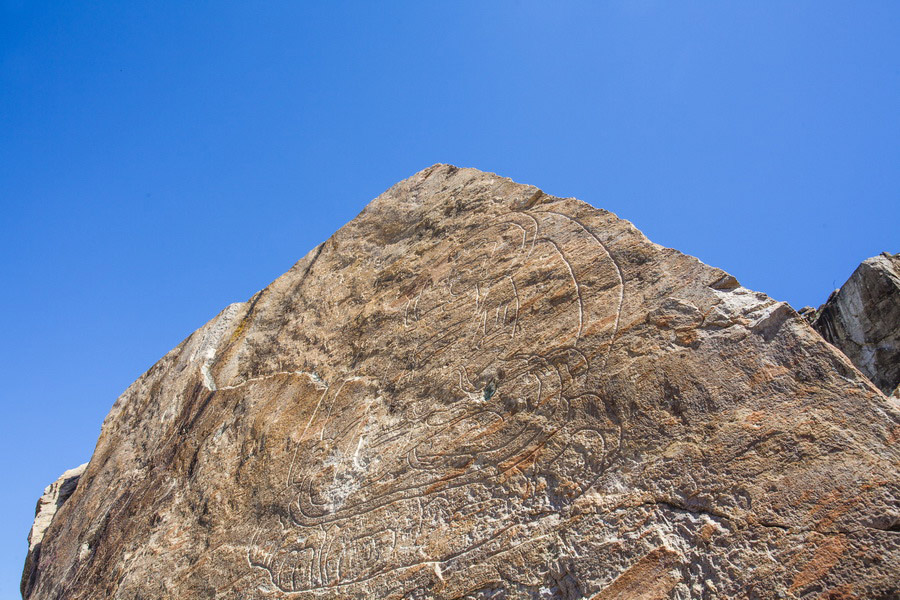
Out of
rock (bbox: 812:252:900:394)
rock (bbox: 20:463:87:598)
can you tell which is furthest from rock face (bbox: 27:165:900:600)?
rock (bbox: 812:252:900:394)

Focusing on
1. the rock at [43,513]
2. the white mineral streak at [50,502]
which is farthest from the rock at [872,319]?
the white mineral streak at [50,502]

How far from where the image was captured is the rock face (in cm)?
256

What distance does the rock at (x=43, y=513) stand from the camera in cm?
568

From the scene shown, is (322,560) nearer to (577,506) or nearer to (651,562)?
(577,506)

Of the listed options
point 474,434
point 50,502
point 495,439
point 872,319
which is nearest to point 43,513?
point 50,502

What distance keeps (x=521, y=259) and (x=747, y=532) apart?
2.21 meters

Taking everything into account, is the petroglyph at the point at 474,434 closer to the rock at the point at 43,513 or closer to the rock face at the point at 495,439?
the rock face at the point at 495,439

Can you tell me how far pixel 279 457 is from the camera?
422 centimetres

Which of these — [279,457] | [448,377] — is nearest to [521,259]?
[448,377]

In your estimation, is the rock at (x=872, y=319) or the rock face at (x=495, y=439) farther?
the rock at (x=872, y=319)

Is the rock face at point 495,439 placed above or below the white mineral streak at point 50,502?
below

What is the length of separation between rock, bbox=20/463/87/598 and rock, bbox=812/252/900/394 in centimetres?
807

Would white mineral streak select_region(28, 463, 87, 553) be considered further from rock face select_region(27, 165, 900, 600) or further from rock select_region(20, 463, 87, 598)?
rock face select_region(27, 165, 900, 600)

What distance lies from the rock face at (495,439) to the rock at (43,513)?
45 cm
